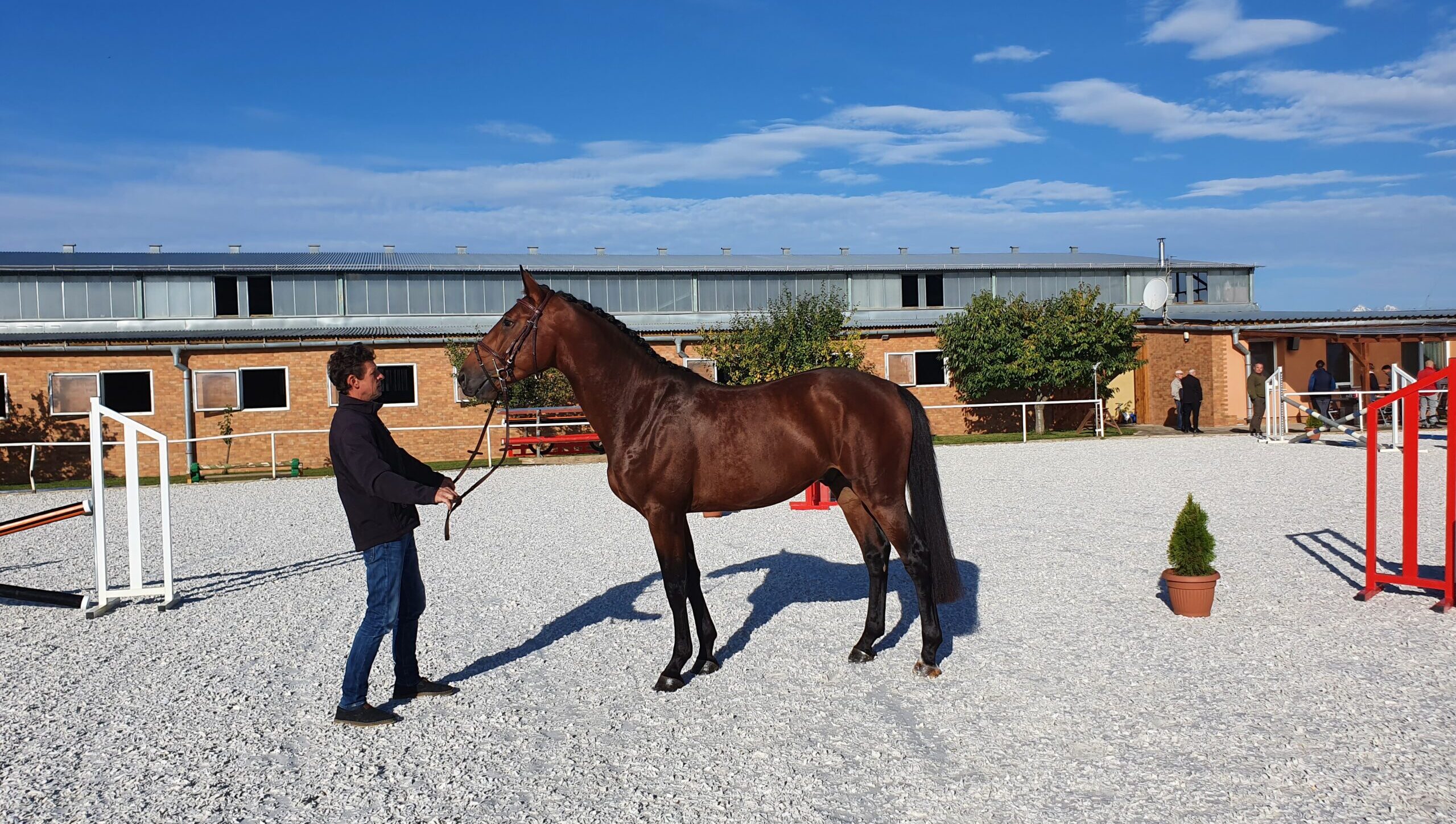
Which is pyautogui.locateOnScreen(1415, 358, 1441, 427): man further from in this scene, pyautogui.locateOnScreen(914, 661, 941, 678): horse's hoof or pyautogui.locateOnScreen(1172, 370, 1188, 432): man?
pyautogui.locateOnScreen(914, 661, 941, 678): horse's hoof

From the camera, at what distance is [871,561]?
615 cm

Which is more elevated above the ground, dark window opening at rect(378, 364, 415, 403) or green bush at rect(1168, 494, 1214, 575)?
dark window opening at rect(378, 364, 415, 403)

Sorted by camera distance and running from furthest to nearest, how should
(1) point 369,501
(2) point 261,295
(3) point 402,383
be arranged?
(2) point 261,295 < (3) point 402,383 < (1) point 369,501

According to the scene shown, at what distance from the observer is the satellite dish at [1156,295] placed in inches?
1164

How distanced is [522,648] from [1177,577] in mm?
4445

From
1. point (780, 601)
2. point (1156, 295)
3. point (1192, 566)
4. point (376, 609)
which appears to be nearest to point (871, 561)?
point (780, 601)

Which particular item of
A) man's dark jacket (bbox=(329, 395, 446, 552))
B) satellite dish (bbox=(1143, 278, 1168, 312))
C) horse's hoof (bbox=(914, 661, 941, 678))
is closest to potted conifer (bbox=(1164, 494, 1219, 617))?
horse's hoof (bbox=(914, 661, 941, 678))

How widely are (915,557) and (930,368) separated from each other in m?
23.3

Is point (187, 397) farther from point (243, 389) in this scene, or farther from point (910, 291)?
point (910, 291)

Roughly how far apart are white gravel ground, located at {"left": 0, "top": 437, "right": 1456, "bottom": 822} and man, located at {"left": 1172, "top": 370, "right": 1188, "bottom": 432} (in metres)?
15.8

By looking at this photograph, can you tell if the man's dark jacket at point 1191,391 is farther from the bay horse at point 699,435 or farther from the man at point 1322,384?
the bay horse at point 699,435

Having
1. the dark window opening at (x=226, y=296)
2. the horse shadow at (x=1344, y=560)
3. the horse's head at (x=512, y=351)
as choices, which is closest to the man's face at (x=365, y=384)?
the horse's head at (x=512, y=351)

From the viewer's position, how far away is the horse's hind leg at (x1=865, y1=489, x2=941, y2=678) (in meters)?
5.68

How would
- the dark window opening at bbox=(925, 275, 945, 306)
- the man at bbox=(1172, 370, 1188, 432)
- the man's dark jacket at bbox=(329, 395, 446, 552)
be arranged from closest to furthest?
the man's dark jacket at bbox=(329, 395, 446, 552) → the man at bbox=(1172, 370, 1188, 432) → the dark window opening at bbox=(925, 275, 945, 306)
